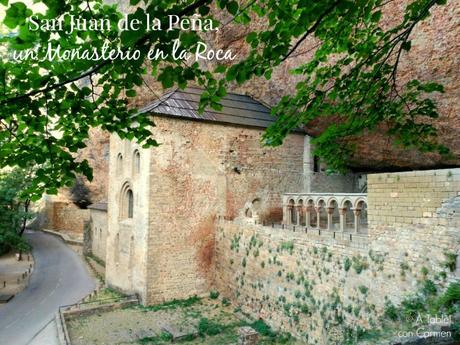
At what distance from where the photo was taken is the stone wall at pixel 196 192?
1231cm

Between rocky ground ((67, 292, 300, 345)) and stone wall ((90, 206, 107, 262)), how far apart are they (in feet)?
34.0

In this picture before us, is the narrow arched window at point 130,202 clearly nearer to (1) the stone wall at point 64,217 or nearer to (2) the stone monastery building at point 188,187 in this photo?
(2) the stone monastery building at point 188,187

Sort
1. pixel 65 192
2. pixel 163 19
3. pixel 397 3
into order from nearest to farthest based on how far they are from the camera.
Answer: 1. pixel 163 19
2. pixel 397 3
3. pixel 65 192

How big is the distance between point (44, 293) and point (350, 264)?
14790mm

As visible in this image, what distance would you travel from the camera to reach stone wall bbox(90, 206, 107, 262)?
69.6 ft

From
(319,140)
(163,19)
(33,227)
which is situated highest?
(163,19)

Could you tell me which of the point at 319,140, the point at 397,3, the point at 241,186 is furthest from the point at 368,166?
the point at 319,140

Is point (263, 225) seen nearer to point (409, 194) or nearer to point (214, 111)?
point (214, 111)

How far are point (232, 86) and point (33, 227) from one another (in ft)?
94.9

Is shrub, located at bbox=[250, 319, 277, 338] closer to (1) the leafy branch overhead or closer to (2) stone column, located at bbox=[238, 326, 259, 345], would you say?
(2) stone column, located at bbox=[238, 326, 259, 345]

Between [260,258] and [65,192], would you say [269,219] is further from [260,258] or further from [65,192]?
[65,192]

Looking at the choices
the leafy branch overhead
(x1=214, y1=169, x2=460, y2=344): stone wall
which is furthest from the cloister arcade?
the leafy branch overhead

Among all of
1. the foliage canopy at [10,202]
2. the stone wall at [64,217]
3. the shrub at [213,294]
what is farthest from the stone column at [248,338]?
the stone wall at [64,217]

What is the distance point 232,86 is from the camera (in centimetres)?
1730
